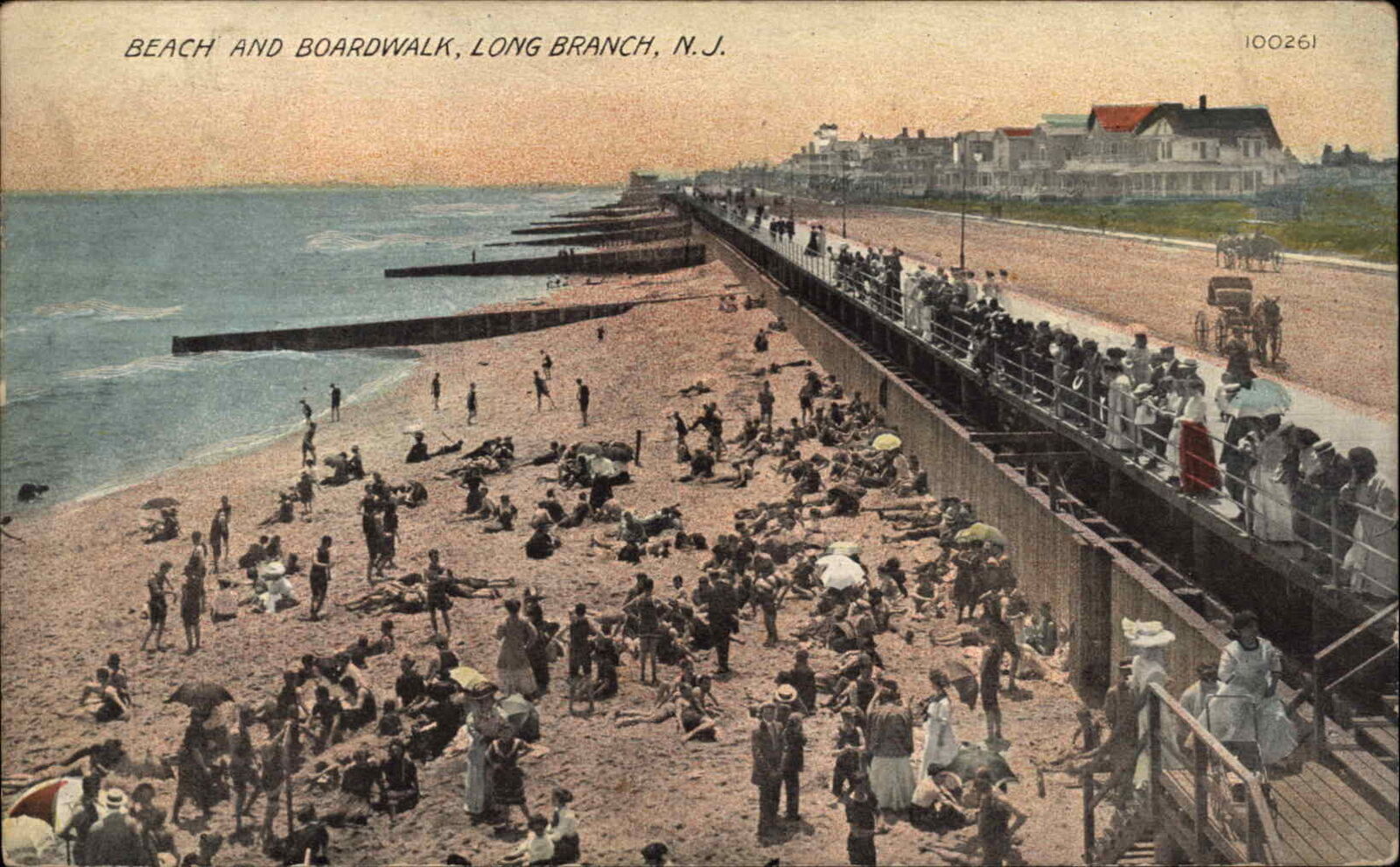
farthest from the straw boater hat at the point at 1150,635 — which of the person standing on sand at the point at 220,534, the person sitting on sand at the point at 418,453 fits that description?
the person sitting on sand at the point at 418,453

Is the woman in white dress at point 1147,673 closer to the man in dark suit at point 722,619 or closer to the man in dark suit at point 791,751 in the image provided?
the man in dark suit at point 791,751

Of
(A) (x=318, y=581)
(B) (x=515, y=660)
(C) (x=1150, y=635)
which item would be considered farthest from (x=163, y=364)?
(C) (x=1150, y=635)

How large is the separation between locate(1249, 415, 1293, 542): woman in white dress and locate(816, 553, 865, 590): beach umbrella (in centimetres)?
542

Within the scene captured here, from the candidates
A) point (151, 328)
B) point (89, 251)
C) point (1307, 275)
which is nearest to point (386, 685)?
point (1307, 275)

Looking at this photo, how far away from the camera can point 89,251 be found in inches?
5074

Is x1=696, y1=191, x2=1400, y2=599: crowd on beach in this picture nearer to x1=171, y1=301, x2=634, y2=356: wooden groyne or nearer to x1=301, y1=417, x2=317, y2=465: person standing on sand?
x1=301, y1=417, x2=317, y2=465: person standing on sand

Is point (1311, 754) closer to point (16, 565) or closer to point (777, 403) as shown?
point (777, 403)

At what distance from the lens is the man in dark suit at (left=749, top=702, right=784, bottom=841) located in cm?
1151

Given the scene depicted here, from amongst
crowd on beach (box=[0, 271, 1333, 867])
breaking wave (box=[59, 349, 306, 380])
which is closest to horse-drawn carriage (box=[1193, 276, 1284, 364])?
crowd on beach (box=[0, 271, 1333, 867])

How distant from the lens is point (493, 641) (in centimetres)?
1711

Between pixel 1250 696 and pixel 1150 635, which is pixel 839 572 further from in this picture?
pixel 1250 696

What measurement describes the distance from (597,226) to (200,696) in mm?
120381

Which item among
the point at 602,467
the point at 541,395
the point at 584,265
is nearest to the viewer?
the point at 602,467

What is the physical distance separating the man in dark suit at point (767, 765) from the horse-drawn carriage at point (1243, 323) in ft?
51.4
